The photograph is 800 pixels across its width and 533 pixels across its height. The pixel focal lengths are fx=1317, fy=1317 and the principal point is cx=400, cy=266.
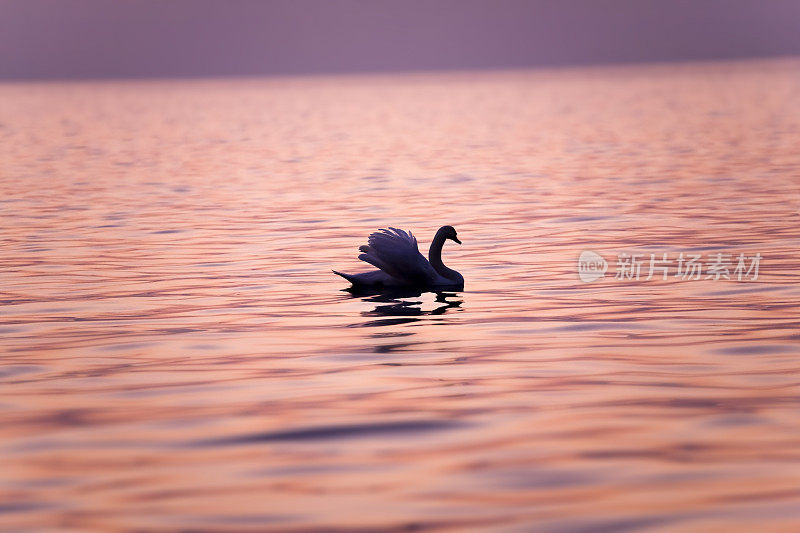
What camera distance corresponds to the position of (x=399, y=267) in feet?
52.6

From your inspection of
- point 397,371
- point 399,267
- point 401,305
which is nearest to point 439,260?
point 399,267

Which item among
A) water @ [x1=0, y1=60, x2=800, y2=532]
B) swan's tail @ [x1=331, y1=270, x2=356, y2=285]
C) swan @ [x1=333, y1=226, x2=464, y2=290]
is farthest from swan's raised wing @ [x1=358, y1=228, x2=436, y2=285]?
water @ [x1=0, y1=60, x2=800, y2=532]

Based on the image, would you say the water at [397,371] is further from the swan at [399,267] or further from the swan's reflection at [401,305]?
the swan at [399,267]

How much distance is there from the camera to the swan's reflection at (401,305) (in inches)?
563

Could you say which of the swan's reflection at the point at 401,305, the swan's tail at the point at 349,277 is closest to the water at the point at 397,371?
the swan's reflection at the point at 401,305

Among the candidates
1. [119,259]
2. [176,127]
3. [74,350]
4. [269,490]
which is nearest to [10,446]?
[269,490]

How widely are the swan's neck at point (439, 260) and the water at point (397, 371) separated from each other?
1.00 ft

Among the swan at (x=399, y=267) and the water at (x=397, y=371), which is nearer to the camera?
the water at (x=397, y=371)

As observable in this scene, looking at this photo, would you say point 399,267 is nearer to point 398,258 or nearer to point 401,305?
point 398,258

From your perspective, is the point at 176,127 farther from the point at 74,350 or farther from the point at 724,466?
the point at 724,466

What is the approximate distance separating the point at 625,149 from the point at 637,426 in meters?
37.7

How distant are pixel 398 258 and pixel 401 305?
32.8 inches

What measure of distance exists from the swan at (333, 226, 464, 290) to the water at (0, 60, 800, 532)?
1.13 feet

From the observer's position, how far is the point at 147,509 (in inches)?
308
